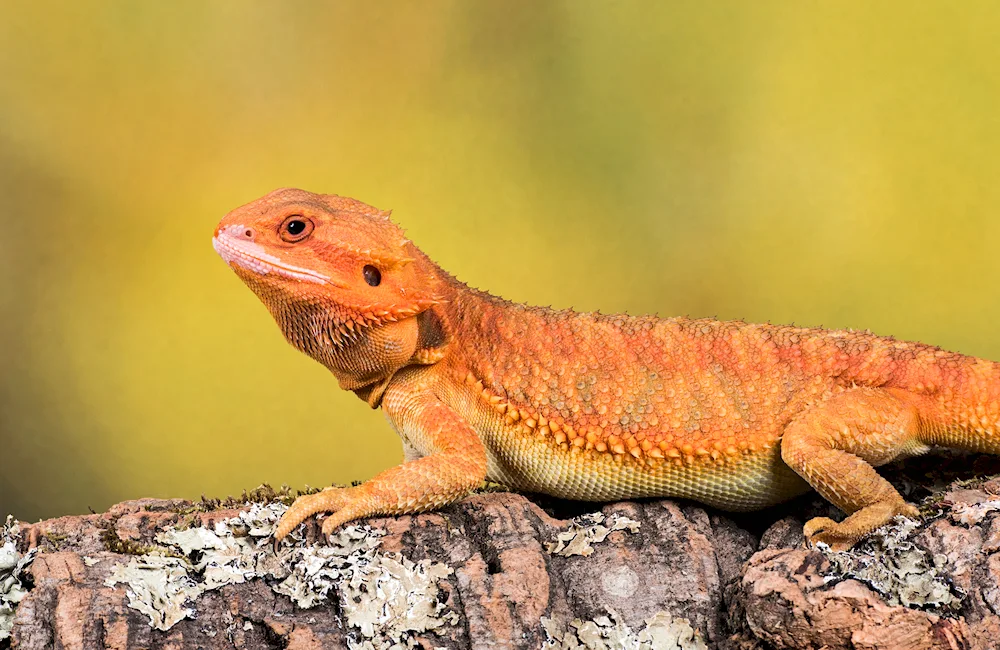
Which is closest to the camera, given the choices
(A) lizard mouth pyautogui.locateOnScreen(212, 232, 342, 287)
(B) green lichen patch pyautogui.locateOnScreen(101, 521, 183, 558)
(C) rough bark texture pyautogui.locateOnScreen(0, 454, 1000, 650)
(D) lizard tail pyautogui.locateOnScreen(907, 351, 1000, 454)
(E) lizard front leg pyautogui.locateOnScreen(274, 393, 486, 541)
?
(C) rough bark texture pyautogui.locateOnScreen(0, 454, 1000, 650)

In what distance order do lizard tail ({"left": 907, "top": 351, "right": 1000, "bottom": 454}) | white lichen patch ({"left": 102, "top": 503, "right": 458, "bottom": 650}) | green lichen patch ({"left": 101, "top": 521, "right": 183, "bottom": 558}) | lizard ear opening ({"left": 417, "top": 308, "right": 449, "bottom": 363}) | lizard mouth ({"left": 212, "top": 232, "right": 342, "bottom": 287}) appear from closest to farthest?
1. white lichen patch ({"left": 102, "top": 503, "right": 458, "bottom": 650})
2. green lichen patch ({"left": 101, "top": 521, "right": 183, "bottom": 558})
3. lizard mouth ({"left": 212, "top": 232, "right": 342, "bottom": 287})
4. lizard tail ({"left": 907, "top": 351, "right": 1000, "bottom": 454})
5. lizard ear opening ({"left": 417, "top": 308, "right": 449, "bottom": 363})

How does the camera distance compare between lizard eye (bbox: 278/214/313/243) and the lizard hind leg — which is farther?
lizard eye (bbox: 278/214/313/243)

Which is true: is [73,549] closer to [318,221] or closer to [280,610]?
[280,610]

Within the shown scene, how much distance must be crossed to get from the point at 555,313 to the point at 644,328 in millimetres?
361

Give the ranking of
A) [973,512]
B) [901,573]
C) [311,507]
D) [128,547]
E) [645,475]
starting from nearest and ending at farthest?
[901,573] < [973,512] < [128,547] < [311,507] < [645,475]

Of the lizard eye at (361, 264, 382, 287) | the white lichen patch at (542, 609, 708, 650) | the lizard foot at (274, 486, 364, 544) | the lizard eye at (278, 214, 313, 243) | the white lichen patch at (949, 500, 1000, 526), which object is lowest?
the white lichen patch at (542, 609, 708, 650)

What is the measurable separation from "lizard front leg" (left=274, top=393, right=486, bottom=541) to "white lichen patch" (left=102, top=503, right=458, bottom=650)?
0.21 feet

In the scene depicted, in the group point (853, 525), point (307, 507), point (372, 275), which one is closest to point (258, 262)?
point (372, 275)

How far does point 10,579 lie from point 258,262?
4.12 feet

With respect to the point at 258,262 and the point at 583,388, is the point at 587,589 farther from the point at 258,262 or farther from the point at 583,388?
the point at 258,262

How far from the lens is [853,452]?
11.1ft

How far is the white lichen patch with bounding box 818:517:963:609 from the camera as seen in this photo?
110 inches

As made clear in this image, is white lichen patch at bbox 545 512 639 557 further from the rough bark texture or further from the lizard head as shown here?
the lizard head

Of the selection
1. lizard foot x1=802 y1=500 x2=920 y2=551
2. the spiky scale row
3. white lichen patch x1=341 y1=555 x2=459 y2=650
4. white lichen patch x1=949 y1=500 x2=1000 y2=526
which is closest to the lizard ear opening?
the spiky scale row
